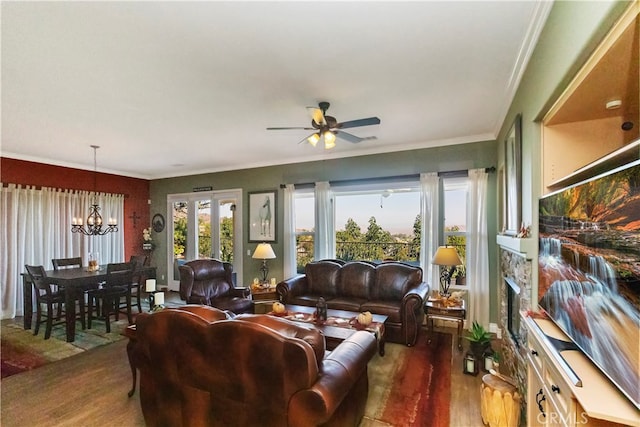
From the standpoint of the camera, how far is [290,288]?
4707 mm

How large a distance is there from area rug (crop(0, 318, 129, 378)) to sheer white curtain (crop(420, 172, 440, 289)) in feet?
13.7

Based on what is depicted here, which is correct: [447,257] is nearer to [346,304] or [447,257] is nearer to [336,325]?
[346,304]

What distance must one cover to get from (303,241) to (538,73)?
4.51 meters

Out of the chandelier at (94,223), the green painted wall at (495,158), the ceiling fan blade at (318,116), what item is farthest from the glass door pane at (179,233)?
the ceiling fan blade at (318,116)

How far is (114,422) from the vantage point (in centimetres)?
241

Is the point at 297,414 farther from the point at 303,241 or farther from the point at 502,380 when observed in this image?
the point at 303,241

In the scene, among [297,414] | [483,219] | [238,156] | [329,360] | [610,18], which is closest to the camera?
[610,18]

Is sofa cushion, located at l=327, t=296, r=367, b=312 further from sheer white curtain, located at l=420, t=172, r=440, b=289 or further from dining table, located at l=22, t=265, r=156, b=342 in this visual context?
dining table, located at l=22, t=265, r=156, b=342

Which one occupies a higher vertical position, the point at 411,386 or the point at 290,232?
the point at 290,232

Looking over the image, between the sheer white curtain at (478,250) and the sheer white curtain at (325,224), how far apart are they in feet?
7.30

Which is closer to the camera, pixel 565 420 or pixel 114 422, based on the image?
pixel 565 420

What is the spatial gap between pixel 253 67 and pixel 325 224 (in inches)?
131

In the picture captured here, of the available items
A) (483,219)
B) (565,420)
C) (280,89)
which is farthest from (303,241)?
(565,420)

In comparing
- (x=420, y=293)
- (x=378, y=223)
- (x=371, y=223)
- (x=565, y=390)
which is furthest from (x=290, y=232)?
(x=565, y=390)
